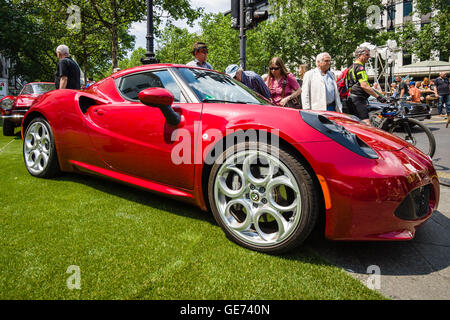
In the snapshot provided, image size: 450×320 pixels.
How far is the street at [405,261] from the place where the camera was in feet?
5.24

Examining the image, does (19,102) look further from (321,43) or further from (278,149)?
(321,43)

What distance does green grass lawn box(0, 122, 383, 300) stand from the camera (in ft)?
5.03

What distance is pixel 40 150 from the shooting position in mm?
3453

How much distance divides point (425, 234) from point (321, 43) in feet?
94.1

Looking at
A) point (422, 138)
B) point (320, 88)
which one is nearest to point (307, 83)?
point (320, 88)

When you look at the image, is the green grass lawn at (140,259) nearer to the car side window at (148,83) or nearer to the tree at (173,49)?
the car side window at (148,83)

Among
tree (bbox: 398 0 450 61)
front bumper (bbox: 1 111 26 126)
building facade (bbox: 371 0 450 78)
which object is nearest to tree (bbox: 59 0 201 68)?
front bumper (bbox: 1 111 26 126)

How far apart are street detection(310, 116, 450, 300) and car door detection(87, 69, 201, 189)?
3.65 ft

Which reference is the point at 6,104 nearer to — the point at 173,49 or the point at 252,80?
the point at 252,80

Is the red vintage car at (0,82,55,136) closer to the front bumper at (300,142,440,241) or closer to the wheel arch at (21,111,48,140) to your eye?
the wheel arch at (21,111,48,140)

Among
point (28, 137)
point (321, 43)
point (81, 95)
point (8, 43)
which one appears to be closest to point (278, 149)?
point (81, 95)

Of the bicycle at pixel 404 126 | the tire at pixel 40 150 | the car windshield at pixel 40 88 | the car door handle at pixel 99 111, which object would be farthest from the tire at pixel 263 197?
the car windshield at pixel 40 88

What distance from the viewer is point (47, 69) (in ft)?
98.3
